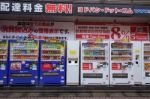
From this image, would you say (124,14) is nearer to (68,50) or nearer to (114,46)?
(114,46)

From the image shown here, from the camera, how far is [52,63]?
1225cm

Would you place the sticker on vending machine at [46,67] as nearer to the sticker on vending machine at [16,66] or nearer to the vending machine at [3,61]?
the sticker on vending machine at [16,66]

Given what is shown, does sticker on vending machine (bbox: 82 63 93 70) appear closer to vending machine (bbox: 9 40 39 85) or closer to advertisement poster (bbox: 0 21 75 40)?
advertisement poster (bbox: 0 21 75 40)

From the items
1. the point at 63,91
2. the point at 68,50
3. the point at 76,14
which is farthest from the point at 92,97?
the point at 76,14

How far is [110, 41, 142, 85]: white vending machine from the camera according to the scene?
1251 centimetres

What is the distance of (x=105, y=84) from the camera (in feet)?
40.9

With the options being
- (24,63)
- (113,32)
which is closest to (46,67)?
(24,63)

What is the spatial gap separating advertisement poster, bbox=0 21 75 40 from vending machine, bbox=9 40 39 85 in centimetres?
107

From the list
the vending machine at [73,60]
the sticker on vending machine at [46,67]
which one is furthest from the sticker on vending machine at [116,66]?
the sticker on vending machine at [46,67]

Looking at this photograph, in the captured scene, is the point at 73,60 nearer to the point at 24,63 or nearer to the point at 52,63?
the point at 52,63

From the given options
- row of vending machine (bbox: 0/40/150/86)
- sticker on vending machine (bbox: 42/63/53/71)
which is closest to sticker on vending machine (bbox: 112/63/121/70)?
row of vending machine (bbox: 0/40/150/86)

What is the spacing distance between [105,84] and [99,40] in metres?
1.71

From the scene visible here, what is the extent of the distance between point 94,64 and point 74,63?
2.54ft

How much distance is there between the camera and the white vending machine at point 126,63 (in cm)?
1251
